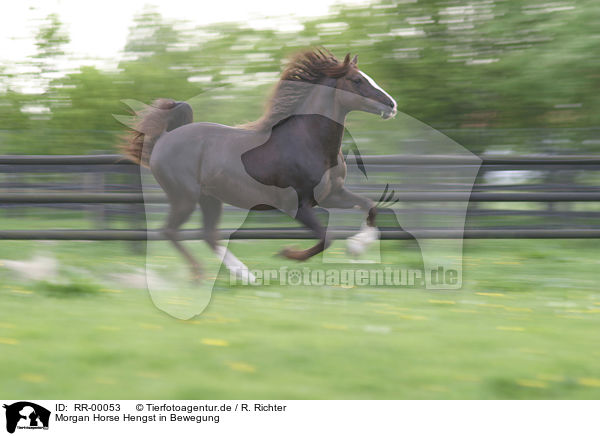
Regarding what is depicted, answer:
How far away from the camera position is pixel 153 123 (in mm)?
4441

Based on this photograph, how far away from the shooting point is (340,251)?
4.78 metres

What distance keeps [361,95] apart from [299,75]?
47cm

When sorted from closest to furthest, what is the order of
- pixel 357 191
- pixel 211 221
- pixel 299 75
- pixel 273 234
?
pixel 299 75 → pixel 211 221 → pixel 273 234 → pixel 357 191

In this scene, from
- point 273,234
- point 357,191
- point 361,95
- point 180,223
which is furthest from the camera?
point 357,191

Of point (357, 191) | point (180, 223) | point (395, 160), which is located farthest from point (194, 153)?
point (395, 160)

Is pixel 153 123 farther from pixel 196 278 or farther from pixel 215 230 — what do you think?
pixel 196 278

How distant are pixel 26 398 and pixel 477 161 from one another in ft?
13.8

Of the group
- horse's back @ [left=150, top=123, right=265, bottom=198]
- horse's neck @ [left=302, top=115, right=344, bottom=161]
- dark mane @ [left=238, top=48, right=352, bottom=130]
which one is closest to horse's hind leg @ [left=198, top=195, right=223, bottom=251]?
horse's back @ [left=150, top=123, right=265, bottom=198]

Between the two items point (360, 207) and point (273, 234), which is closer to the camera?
point (360, 207)

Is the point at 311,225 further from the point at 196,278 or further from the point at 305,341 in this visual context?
the point at 305,341

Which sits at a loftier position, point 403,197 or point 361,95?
point 361,95

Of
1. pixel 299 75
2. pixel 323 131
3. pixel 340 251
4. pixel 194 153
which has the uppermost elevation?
pixel 299 75

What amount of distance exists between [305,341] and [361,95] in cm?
183
